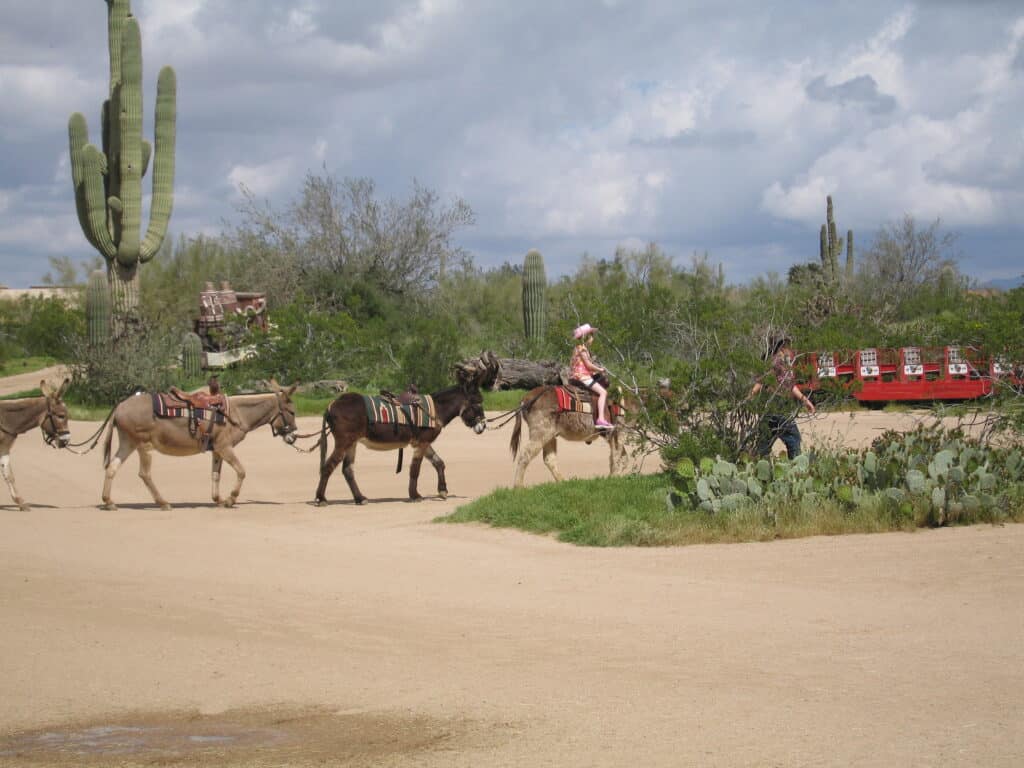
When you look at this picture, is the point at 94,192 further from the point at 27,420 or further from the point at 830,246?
the point at 830,246

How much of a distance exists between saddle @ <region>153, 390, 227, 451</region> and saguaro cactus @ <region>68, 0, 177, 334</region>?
60.6 feet

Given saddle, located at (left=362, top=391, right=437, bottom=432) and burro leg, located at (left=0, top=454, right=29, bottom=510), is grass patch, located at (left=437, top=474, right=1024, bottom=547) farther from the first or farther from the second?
burro leg, located at (left=0, top=454, right=29, bottom=510)

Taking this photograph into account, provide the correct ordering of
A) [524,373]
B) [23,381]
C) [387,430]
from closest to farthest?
[387,430] < [524,373] < [23,381]

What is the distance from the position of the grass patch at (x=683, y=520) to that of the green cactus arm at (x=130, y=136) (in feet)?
78.3

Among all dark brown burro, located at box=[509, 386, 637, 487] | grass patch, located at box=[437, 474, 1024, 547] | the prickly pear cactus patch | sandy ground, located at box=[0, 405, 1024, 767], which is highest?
dark brown burro, located at box=[509, 386, 637, 487]

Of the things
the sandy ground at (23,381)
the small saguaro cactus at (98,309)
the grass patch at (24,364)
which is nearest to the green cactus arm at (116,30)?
the small saguaro cactus at (98,309)

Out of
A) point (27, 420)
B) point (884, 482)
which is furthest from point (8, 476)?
point (884, 482)

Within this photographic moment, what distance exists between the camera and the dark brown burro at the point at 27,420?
57.0 ft

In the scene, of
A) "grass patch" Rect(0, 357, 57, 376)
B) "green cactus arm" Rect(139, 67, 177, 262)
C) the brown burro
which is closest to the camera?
the brown burro

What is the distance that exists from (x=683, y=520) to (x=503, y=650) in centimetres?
489

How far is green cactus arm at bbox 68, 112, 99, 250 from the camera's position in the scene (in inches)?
1385

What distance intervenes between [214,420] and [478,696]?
11.2 metres

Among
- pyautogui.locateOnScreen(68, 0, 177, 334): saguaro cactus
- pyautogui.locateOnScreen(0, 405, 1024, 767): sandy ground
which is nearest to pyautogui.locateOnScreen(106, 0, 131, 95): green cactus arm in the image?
→ pyautogui.locateOnScreen(68, 0, 177, 334): saguaro cactus

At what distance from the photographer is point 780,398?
1526 centimetres
